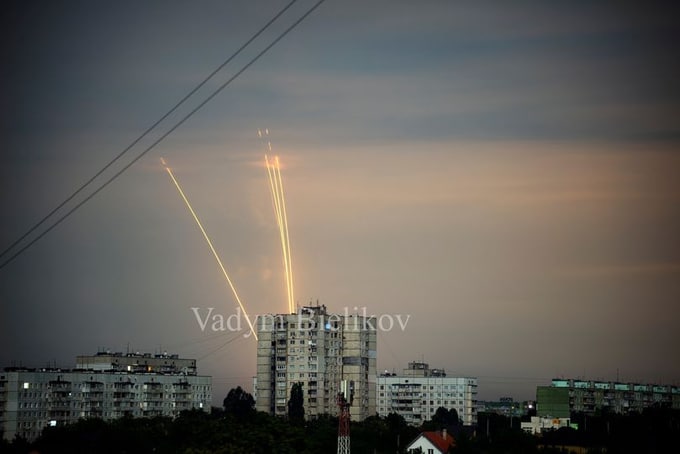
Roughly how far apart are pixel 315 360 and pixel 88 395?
62.2ft

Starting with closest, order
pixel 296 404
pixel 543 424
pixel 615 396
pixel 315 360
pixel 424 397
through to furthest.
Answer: pixel 296 404
pixel 543 424
pixel 315 360
pixel 424 397
pixel 615 396

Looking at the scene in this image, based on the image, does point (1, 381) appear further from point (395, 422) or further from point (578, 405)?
point (578, 405)

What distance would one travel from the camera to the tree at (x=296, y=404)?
309ft

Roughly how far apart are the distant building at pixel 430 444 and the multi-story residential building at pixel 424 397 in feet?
185

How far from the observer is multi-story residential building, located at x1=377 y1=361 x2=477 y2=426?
126m

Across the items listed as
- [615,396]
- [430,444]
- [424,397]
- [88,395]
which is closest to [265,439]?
[430,444]

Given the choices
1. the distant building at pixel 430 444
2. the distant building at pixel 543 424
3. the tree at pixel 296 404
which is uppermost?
the tree at pixel 296 404

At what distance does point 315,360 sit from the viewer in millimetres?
101250

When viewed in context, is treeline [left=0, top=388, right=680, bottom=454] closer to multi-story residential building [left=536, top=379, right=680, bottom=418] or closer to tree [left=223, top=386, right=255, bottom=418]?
tree [left=223, top=386, right=255, bottom=418]

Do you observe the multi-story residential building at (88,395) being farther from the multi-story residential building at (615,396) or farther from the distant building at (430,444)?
the multi-story residential building at (615,396)

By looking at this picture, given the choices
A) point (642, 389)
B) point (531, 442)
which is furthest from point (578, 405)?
point (531, 442)

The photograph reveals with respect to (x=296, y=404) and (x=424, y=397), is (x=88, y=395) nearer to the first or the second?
(x=296, y=404)

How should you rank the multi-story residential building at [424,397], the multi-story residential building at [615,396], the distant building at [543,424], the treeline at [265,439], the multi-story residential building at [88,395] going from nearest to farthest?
the treeline at [265,439]
the multi-story residential building at [88,395]
the distant building at [543,424]
the multi-story residential building at [424,397]
the multi-story residential building at [615,396]

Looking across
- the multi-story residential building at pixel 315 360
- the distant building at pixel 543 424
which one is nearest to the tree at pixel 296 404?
the multi-story residential building at pixel 315 360
